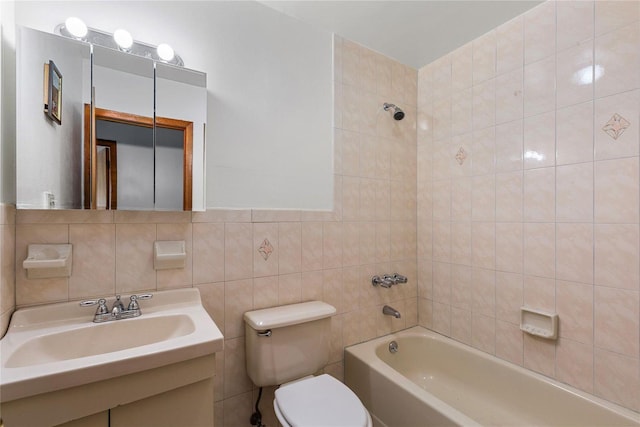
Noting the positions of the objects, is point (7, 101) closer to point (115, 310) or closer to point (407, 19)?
point (115, 310)

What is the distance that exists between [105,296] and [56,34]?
105cm

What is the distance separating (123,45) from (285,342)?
1.51m

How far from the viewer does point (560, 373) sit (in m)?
1.52

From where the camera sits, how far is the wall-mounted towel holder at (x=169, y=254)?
4.33 ft

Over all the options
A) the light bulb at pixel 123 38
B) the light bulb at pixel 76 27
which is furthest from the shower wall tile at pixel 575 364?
the light bulb at pixel 76 27

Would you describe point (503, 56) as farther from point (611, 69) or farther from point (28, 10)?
point (28, 10)

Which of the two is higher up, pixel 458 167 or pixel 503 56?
pixel 503 56

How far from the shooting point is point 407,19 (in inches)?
68.3

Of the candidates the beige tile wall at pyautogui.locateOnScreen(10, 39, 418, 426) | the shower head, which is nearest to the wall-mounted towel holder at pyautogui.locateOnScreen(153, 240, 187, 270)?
the beige tile wall at pyautogui.locateOnScreen(10, 39, 418, 426)

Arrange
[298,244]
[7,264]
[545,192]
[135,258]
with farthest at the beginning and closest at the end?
[298,244] < [545,192] < [135,258] < [7,264]

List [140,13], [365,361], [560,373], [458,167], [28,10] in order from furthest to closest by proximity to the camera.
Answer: [458,167], [365,361], [560,373], [140,13], [28,10]

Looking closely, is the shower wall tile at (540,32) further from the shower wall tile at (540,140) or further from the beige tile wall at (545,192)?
the shower wall tile at (540,140)

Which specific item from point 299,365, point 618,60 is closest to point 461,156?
point 618,60

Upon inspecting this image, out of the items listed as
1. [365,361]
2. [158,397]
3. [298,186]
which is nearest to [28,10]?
[298,186]
